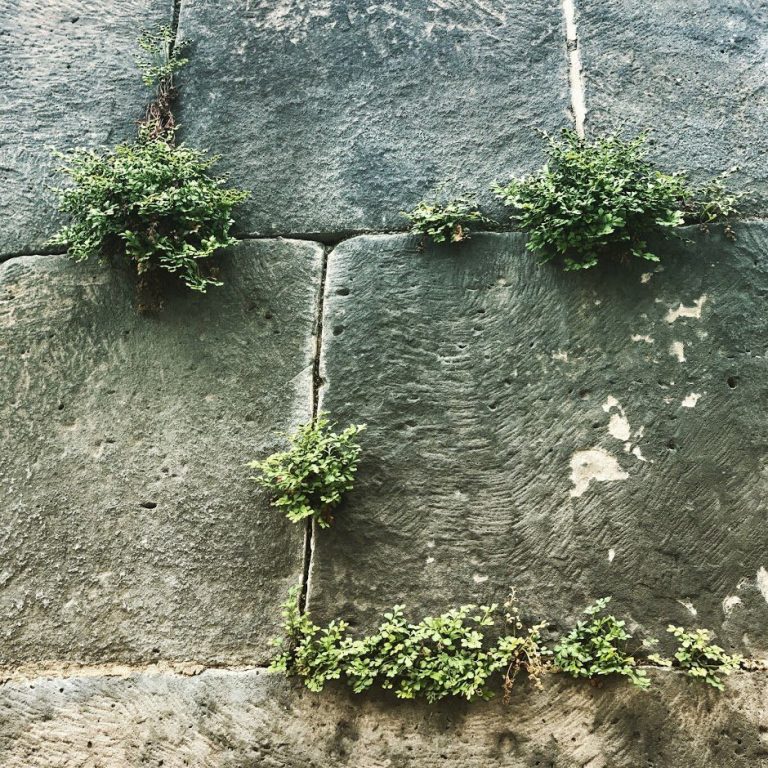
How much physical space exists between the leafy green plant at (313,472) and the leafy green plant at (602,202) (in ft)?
3.40

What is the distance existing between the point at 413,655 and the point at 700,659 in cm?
93

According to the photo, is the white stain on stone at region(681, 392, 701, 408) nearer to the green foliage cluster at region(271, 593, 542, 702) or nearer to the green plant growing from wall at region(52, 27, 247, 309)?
the green foliage cluster at region(271, 593, 542, 702)

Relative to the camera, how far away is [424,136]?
3117 millimetres

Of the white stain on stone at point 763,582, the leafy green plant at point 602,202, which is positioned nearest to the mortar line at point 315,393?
the leafy green plant at point 602,202

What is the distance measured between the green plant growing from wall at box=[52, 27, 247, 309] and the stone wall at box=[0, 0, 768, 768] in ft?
0.42

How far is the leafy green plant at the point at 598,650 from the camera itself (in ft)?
7.73

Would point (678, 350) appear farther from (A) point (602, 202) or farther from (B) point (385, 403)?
(B) point (385, 403)

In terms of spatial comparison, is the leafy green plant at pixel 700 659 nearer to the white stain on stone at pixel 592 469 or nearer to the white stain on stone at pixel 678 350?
the white stain on stone at pixel 592 469

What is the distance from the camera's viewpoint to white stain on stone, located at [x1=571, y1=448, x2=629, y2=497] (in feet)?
8.54

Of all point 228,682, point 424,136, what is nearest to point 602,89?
point 424,136

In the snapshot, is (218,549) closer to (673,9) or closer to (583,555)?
(583,555)

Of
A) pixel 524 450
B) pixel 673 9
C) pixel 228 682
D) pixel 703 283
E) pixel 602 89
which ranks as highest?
pixel 673 9

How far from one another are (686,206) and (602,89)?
649mm

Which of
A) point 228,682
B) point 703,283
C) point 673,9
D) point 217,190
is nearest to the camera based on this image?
point 228,682
